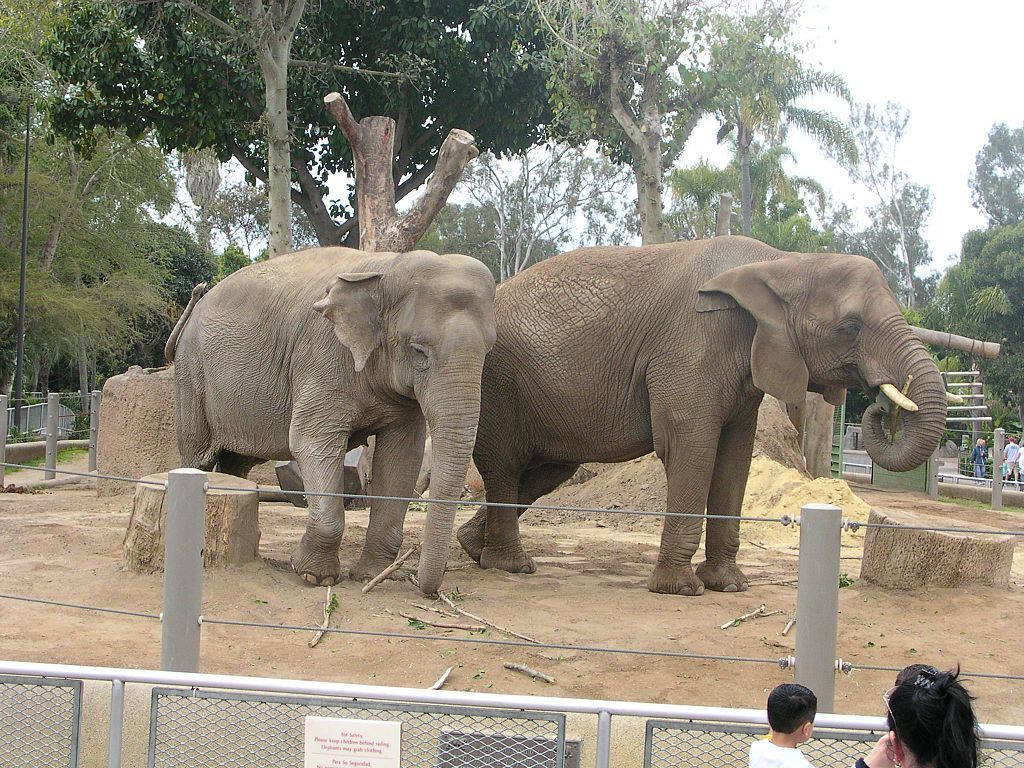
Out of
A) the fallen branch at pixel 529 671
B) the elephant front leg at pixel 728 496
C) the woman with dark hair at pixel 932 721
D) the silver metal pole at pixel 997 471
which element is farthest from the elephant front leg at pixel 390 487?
the silver metal pole at pixel 997 471

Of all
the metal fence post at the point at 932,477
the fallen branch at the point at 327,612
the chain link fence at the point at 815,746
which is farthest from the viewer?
the metal fence post at the point at 932,477

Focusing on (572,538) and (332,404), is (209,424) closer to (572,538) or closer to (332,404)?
(332,404)

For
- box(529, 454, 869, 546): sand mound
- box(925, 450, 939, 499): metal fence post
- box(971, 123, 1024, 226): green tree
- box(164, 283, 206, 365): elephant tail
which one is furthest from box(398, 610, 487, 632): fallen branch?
box(971, 123, 1024, 226): green tree

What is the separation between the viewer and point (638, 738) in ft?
13.2

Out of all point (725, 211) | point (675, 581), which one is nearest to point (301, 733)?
point (675, 581)

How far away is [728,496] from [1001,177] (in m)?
51.7

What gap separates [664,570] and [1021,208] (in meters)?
51.6

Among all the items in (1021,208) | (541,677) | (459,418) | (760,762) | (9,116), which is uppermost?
(1021,208)

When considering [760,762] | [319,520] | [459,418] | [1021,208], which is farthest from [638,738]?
[1021,208]

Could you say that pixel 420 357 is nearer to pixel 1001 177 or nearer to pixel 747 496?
pixel 747 496

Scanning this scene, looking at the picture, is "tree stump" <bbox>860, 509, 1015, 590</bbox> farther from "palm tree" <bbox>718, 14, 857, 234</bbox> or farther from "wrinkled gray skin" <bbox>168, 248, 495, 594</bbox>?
"palm tree" <bbox>718, 14, 857, 234</bbox>

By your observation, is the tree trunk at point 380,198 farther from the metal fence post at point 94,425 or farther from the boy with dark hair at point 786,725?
the boy with dark hair at point 786,725

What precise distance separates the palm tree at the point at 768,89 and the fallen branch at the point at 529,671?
1804 centimetres

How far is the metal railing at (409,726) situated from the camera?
11.5 ft
